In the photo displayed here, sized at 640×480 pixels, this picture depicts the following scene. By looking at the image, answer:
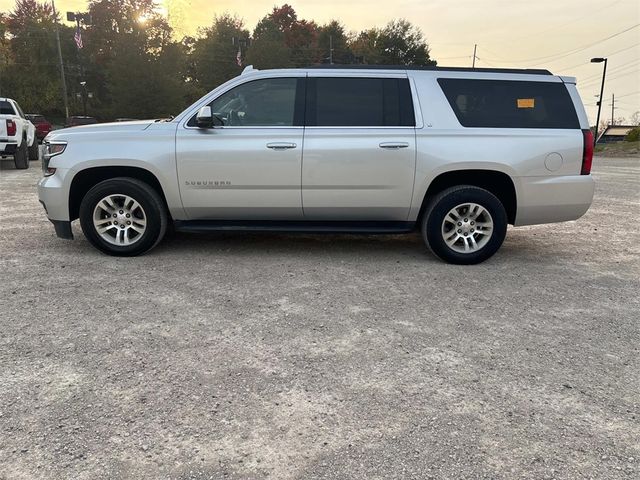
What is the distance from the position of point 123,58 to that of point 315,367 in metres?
42.5

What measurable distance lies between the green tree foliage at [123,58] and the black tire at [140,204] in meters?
37.8

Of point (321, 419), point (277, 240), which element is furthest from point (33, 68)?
point (321, 419)

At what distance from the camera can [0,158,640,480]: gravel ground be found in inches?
91.7

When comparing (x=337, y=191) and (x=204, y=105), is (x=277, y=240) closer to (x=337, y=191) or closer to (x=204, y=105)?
(x=337, y=191)

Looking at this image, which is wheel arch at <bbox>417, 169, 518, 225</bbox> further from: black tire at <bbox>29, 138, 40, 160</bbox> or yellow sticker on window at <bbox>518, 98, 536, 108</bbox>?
black tire at <bbox>29, 138, 40, 160</bbox>

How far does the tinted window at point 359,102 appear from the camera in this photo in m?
5.20

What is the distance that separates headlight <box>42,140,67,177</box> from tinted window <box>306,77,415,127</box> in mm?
2546

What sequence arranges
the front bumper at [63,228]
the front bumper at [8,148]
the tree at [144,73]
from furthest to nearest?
the tree at [144,73], the front bumper at [8,148], the front bumper at [63,228]

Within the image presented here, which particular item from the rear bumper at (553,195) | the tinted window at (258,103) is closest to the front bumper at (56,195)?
the tinted window at (258,103)

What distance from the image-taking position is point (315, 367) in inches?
123

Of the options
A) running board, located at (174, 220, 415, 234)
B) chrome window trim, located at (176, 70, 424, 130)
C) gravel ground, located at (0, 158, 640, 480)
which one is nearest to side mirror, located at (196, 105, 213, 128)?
chrome window trim, located at (176, 70, 424, 130)

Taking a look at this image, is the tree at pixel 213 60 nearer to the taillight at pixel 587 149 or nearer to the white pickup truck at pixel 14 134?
the white pickup truck at pixel 14 134

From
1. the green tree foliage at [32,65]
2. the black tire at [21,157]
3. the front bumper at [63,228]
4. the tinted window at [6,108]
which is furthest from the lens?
the green tree foliage at [32,65]

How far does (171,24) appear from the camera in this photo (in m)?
53.8
